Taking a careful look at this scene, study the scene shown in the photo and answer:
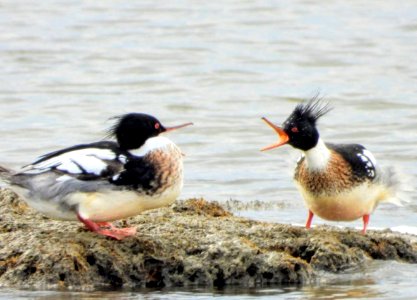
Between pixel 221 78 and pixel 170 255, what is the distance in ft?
36.3

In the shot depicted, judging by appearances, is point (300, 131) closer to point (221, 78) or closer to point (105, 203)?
point (105, 203)

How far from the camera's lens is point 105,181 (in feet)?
24.3

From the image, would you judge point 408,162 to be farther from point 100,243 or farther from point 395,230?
point 100,243

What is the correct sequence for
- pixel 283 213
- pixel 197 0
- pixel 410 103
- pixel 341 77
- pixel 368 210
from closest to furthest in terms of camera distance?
pixel 368 210 < pixel 283 213 < pixel 410 103 < pixel 341 77 < pixel 197 0

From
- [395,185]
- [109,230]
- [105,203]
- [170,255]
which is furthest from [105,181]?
[395,185]

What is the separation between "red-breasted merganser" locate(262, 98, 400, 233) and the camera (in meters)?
8.76

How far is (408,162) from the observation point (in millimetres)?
13180

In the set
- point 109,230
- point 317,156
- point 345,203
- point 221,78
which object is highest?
point 317,156

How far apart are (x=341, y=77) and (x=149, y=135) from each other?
432 inches

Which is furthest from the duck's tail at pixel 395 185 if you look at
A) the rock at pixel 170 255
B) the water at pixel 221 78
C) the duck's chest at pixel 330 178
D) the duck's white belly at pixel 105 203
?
the duck's white belly at pixel 105 203

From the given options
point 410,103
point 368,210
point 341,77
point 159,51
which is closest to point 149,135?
point 368,210

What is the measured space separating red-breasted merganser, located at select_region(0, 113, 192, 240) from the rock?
0.18m

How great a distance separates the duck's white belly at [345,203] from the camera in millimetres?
8750

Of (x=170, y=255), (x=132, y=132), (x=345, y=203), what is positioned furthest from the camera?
(x=345, y=203)
